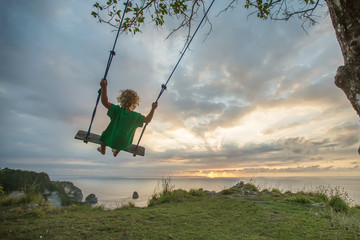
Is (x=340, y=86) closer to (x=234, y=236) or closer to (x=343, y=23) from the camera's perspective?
(x=343, y=23)

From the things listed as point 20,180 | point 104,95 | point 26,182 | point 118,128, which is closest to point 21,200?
point 26,182

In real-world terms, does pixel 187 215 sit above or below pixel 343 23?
below

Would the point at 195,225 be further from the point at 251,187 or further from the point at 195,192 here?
the point at 251,187

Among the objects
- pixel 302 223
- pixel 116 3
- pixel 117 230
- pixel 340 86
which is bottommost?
pixel 302 223

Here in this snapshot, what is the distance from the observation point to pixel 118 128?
190 inches

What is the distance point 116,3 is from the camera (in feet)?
14.0

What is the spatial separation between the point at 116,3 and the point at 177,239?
512 centimetres

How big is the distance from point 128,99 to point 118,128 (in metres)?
0.84

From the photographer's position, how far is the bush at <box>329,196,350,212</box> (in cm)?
656

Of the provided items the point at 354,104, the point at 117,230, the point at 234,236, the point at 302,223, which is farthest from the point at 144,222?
the point at 354,104

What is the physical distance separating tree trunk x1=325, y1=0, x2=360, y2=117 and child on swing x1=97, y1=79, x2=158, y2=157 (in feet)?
12.8

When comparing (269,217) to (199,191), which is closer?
(269,217)

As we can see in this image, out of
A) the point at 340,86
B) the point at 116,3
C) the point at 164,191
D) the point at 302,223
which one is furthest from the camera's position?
the point at 164,191

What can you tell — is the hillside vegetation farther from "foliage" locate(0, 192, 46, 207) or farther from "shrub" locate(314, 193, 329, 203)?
"shrub" locate(314, 193, 329, 203)
